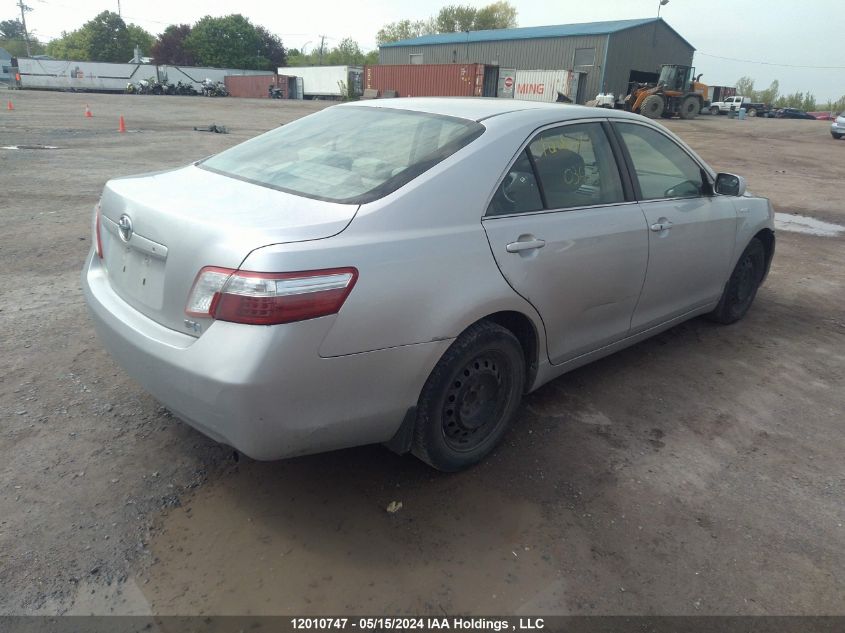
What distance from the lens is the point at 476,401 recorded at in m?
2.84

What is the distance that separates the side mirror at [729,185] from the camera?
4141 mm

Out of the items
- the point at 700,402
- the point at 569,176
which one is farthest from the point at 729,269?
the point at 569,176

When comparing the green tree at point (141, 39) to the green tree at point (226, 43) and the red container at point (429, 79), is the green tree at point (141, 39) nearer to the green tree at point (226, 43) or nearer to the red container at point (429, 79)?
the green tree at point (226, 43)

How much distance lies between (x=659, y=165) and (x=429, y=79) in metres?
42.9

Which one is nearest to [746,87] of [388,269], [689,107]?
[689,107]

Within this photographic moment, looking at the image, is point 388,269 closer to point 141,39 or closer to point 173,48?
point 173,48

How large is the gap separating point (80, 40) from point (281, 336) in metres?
109

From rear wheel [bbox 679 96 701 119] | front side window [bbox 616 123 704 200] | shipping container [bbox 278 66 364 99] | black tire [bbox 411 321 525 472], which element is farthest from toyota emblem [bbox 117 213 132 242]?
shipping container [bbox 278 66 364 99]

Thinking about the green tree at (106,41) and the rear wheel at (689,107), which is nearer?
the rear wheel at (689,107)

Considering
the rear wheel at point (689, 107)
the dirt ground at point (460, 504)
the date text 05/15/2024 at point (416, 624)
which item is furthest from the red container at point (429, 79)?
the date text 05/15/2024 at point (416, 624)

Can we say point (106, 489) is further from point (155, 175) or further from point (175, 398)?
point (155, 175)

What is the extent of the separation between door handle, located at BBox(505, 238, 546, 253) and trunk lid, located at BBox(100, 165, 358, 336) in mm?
743

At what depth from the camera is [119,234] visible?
2607 mm

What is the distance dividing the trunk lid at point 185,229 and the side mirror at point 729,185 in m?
2.93
